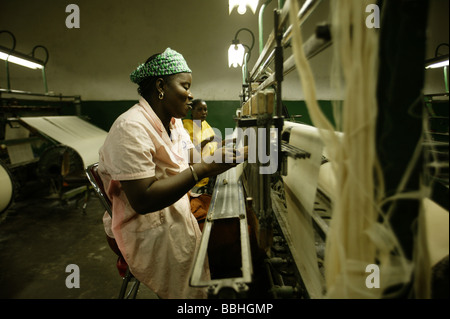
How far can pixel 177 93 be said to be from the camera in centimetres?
131

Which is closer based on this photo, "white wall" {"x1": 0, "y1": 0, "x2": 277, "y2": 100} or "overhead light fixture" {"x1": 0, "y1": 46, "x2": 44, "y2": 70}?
"overhead light fixture" {"x1": 0, "y1": 46, "x2": 44, "y2": 70}

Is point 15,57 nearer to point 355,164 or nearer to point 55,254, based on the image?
point 55,254

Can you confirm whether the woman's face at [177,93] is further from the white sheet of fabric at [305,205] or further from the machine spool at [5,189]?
the machine spool at [5,189]

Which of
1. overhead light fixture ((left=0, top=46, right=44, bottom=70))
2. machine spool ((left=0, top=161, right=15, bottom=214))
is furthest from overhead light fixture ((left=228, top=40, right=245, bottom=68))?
machine spool ((left=0, top=161, right=15, bottom=214))

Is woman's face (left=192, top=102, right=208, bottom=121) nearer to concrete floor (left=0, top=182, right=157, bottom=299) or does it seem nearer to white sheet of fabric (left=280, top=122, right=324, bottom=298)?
concrete floor (left=0, top=182, right=157, bottom=299)

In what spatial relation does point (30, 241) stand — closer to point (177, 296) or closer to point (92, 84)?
point (177, 296)

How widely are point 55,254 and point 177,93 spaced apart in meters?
2.54

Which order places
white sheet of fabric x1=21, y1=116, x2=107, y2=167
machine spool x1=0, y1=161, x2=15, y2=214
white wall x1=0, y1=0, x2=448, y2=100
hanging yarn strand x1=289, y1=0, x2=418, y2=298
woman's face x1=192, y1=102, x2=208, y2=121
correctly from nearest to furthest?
1. hanging yarn strand x1=289, y1=0, x2=418, y2=298
2. machine spool x1=0, y1=161, x2=15, y2=214
3. white sheet of fabric x1=21, y1=116, x2=107, y2=167
4. woman's face x1=192, y1=102, x2=208, y2=121
5. white wall x1=0, y1=0, x2=448, y2=100

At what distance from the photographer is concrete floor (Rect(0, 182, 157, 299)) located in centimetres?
208

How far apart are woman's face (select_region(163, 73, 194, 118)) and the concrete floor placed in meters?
1.68

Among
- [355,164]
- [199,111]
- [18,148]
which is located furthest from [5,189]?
[355,164]

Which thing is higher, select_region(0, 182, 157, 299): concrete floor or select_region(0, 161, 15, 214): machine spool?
select_region(0, 161, 15, 214): machine spool

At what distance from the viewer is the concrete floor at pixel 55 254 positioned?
2.08 m

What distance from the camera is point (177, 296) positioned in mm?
1151
